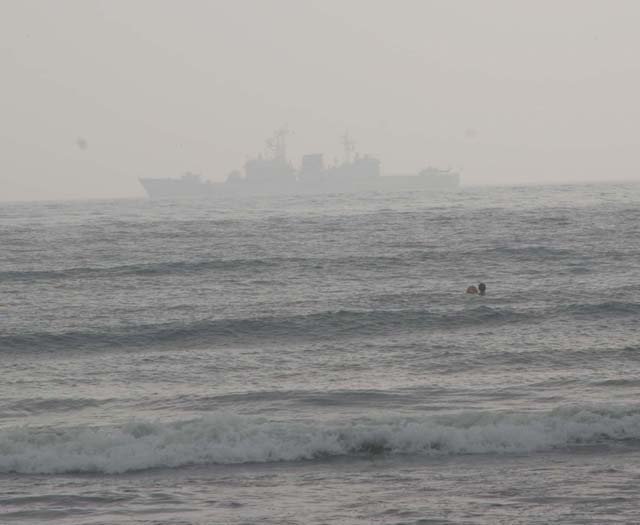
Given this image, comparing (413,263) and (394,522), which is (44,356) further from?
(413,263)

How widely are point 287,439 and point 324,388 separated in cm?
347

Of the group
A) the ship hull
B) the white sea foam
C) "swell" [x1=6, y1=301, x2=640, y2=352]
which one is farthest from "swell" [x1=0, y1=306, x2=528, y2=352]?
the ship hull

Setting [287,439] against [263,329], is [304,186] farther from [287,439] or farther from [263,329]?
[287,439]

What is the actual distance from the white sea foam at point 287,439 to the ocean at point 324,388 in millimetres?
33

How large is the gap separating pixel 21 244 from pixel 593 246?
83.8 ft

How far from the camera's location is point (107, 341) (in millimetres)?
22828

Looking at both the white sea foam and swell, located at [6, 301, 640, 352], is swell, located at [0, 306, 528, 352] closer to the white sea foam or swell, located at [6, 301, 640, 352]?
swell, located at [6, 301, 640, 352]

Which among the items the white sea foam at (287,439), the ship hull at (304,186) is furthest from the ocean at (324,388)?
the ship hull at (304,186)

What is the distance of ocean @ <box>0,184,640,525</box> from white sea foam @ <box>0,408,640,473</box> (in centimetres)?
3

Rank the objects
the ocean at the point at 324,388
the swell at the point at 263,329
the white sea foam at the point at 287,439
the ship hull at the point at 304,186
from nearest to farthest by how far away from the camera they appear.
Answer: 1. the ocean at the point at 324,388
2. the white sea foam at the point at 287,439
3. the swell at the point at 263,329
4. the ship hull at the point at 304,186

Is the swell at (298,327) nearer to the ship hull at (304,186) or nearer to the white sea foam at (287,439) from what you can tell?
the white sea foam at (287,439)

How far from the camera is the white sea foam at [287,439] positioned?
1367cm

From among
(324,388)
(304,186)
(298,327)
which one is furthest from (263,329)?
(304,186)

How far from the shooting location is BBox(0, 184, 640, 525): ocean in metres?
11.7
